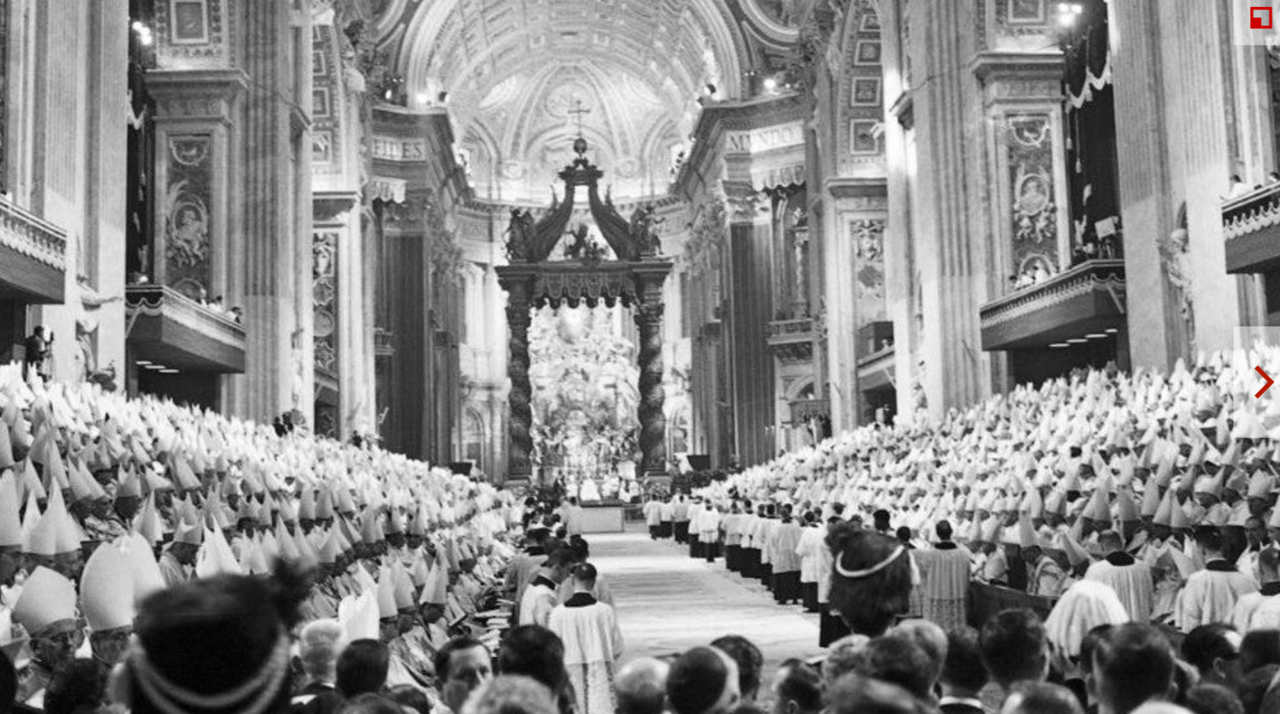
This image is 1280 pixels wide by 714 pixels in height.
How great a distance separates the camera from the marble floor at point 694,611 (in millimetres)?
15297

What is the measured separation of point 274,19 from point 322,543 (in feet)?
60.1

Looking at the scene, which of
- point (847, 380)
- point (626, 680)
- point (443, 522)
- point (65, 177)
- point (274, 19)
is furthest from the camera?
point (847, 380)

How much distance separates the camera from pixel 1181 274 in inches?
673

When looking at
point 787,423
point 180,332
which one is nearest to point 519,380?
point 787,423

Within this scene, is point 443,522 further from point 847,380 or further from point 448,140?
point 448,140

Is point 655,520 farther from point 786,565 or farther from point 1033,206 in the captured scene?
point 786,565

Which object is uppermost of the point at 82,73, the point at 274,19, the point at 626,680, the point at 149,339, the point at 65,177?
the point at 274,19

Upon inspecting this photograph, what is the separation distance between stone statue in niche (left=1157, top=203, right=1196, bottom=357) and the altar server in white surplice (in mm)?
9540

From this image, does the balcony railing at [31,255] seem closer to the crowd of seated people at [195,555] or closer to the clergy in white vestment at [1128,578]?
the crowd of seated people at [195,555]

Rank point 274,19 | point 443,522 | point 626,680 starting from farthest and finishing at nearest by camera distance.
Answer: point 274,19
point 443,522
point 626,680

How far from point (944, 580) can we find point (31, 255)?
887 cm

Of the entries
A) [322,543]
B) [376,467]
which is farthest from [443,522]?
[322,543]

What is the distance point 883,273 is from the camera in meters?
36.3

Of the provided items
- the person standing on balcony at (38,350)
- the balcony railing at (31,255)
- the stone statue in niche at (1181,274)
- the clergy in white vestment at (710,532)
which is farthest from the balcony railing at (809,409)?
the person standing on balcony at (38,350)
